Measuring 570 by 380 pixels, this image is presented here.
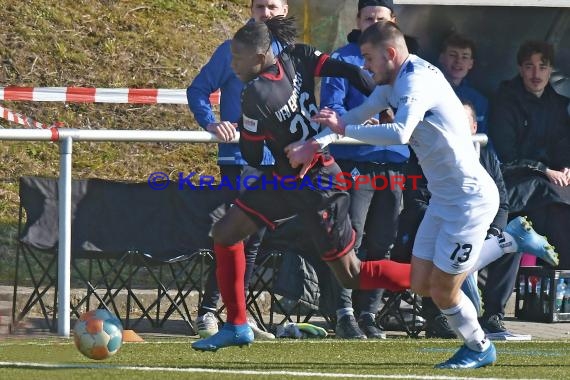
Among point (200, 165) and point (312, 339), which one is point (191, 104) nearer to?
point (312, 339)

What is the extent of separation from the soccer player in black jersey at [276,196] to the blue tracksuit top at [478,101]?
9.32 feet

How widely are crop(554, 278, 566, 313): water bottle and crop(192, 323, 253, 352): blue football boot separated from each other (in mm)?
3786

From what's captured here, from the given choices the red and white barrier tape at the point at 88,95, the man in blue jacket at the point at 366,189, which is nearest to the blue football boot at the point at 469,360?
the man in blue jacket at the point at 366,189

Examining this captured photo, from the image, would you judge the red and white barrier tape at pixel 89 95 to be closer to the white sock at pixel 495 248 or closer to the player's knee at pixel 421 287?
the white sock at pixel 495 248

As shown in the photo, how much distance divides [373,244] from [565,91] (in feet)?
10.2

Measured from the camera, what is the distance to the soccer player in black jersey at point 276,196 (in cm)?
835

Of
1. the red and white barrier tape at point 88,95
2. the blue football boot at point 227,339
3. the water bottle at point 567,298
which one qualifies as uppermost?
the red and white barrier tape at point 88,95

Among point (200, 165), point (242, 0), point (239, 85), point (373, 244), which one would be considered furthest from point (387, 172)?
point (242, 0)

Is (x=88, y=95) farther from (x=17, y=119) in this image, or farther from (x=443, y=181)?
(x=443, y=181)

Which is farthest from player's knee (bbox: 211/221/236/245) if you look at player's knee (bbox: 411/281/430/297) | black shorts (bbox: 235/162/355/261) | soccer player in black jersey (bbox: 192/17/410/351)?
player's knee (bbox: 411/281/430/297)

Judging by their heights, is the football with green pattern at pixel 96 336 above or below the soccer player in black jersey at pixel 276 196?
A: below

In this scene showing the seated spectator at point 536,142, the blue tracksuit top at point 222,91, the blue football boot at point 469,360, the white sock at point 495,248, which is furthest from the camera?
the seated spectator at point 536,142

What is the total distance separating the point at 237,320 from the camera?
841cm

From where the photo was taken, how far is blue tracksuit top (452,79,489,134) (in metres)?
11.3
